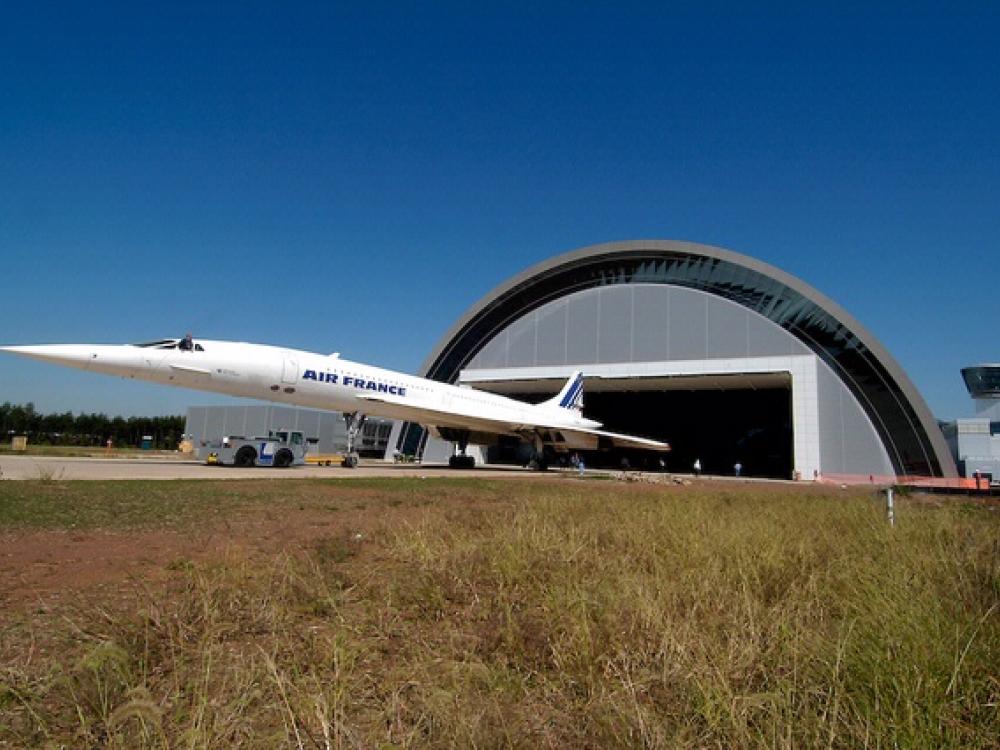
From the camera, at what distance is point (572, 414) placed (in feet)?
128

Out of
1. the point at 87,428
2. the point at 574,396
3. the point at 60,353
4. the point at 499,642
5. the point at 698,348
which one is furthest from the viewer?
the point at 87,428

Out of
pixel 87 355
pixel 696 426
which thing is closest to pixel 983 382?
pixel 696 426

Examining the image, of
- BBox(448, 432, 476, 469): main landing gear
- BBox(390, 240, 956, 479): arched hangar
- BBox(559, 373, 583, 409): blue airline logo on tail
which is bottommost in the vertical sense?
BBox(448, 432, 476, 469): main landing gear

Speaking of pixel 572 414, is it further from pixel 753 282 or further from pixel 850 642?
pixel 850 642

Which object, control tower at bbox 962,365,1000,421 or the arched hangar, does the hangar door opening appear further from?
control tower at bbox 962,365,1000,421

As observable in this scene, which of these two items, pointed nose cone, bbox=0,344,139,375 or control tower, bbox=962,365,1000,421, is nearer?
pointed nose cone, bbox=0,344,139,375

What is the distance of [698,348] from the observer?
40.4m

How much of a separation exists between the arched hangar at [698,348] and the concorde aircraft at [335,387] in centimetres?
739

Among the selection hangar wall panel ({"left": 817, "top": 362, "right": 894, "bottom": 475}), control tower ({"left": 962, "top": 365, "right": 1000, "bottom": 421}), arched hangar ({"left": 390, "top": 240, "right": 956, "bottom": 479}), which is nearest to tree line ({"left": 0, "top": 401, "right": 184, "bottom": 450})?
arched hangar ({"left": 390, "top": 240, "right": 956, "bottom": 479})

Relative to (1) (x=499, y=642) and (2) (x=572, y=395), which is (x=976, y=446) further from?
(1) (x=499, y=642)

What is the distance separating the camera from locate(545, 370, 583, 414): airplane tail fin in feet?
130

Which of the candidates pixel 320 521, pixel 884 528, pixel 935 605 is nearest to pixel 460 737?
pixel 935 605

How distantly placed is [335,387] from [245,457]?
4.97 metres

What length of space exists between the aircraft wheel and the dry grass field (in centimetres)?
1963
